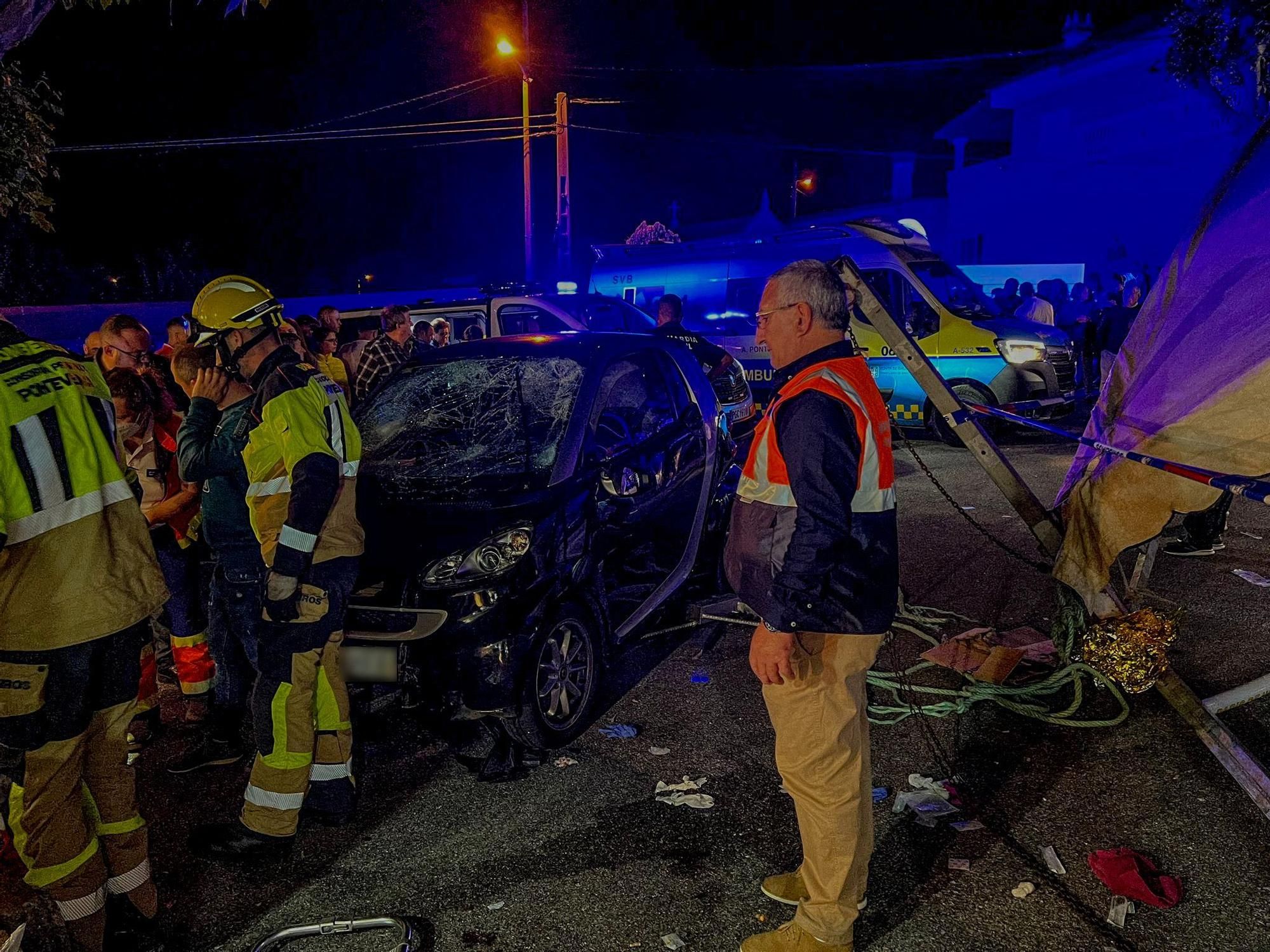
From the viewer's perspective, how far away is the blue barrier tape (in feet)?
9.96

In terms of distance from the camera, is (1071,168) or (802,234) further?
(1071,168)

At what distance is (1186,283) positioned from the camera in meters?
4.65

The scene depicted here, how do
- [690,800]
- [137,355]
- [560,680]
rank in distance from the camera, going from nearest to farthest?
[690,800] → [560,680] → [137,355]

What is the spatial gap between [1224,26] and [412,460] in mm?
14125

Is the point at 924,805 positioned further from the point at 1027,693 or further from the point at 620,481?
the point at 620,481

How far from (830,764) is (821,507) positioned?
31.3 inches

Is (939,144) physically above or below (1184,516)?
→ above

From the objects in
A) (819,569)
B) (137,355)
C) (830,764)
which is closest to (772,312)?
(819,569)

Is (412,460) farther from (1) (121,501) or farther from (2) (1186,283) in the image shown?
(2) (1186,283)

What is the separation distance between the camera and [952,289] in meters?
12.6

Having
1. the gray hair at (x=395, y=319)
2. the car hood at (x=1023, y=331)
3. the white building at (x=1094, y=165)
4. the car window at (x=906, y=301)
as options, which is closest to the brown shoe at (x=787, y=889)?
the gray hair at (x=395, y=319)

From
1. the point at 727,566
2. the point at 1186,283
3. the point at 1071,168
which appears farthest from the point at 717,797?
the point at 1071,168

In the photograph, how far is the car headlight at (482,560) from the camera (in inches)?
153

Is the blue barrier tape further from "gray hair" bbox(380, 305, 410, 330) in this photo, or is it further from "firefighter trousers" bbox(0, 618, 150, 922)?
"gray hair" bbox(380, 305, 410, 330)
